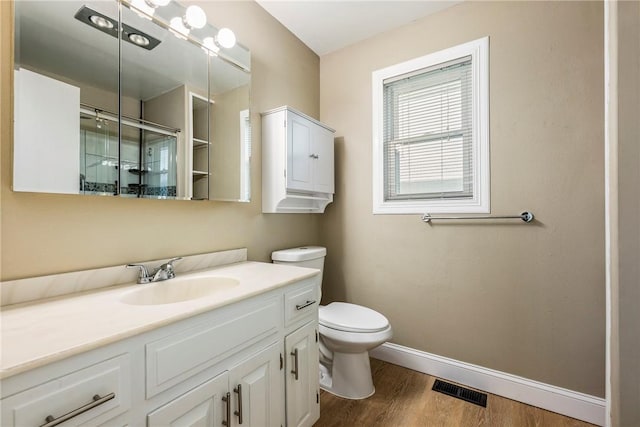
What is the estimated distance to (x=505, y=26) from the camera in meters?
1.69

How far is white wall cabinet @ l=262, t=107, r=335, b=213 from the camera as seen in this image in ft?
5.91

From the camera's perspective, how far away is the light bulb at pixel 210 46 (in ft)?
4.88

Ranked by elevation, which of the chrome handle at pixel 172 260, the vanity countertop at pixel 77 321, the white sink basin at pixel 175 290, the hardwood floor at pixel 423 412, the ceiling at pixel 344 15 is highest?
the ceiling at pixel 344 15

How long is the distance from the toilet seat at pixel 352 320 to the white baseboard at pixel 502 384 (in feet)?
1.67

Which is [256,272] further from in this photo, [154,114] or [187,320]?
[154,114]

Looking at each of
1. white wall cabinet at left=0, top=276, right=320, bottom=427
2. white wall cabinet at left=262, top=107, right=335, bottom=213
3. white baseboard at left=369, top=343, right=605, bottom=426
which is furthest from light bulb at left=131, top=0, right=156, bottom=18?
white baseboard at left=369, top=343, right=605, bottom=426

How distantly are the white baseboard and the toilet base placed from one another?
40 cm

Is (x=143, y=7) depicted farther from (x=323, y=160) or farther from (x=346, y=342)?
(x=346, y=342)

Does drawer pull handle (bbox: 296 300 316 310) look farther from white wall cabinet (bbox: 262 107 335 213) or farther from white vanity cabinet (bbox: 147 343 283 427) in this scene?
white wall cabinet (bbox: 262 107 335 213)

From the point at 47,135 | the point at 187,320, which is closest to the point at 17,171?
the point at 47,135

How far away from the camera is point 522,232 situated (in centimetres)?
165

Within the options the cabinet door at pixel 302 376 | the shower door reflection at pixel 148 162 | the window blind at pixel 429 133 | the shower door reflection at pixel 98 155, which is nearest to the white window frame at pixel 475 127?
the window blind at pixel 429 133

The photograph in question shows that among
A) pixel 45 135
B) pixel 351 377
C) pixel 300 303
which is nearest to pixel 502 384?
pixel 351 377

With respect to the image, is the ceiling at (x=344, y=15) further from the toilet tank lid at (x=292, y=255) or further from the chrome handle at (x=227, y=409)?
the chrome handle at (x=227, y=409)
